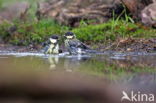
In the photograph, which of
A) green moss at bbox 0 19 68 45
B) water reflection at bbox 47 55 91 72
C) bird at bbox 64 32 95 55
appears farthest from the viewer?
green moss at bbox 0 19 68 45

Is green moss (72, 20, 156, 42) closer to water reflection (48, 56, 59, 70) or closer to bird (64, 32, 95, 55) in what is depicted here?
bird (64, 32, 95, 55)

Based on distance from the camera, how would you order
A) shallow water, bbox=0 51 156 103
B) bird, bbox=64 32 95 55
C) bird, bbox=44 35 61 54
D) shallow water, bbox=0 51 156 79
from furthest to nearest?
bird, bbox=44 35 61 54, bird, bbox=64 32 95 55, shallow water, bbox=0 51 156 79, shallow water, bbox=0 51 156 103

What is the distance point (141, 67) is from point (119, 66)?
40 cm

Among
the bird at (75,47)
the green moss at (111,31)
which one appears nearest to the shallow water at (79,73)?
the bird at (75,47)

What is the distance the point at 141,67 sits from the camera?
25.5ft

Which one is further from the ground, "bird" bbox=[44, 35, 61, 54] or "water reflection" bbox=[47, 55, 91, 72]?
"bird" bbox=[44, 35, 61, 54]

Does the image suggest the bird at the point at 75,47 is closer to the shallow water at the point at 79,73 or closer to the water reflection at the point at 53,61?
the shallow water at the point at 79,73

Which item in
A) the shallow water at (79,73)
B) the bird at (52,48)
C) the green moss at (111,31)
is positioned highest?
the green moss at (111,31)

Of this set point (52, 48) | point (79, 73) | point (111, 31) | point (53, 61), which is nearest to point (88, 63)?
point (53, 61)

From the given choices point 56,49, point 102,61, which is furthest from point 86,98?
point 56,49

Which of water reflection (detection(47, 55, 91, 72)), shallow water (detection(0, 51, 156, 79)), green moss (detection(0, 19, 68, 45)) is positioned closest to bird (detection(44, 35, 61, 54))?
shallow water (detection(0, 51, 156, 79))

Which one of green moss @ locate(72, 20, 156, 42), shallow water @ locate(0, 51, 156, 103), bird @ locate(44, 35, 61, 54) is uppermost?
green moss @ locate(72, 20, 156, 42)

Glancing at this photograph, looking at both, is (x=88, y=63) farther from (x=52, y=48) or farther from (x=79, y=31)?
(x=79, y=31)

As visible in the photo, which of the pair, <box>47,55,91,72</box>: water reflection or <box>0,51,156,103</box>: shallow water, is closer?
<box>0,51,156,103</box>: shallow water
